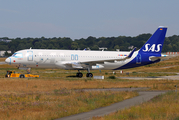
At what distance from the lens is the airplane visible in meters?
47.3

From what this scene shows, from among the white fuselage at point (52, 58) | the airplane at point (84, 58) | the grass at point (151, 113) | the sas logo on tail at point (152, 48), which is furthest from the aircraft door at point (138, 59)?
the grass at point (151, 113)

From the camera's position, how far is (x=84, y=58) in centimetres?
4966

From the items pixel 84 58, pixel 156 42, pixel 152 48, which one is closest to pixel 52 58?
pixel 84 58

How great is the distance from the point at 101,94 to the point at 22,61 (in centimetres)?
2346

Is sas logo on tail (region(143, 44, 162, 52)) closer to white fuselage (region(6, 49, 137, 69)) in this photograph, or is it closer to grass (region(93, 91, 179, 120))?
white fuselage (region(6, 49, 137, 69))

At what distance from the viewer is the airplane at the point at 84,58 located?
47312mm

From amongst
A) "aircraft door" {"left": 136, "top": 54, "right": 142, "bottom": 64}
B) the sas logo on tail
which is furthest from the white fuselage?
the sas logo on tail

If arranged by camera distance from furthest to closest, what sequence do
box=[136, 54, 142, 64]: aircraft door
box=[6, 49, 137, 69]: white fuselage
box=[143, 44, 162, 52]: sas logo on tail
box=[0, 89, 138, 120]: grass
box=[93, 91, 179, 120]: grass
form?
box=[143, 44, 162, 52]: sas logo on tail < box=[136, 54, 142, 64]: aircraft door < box=[6, 49, 137, 69]: white fuselage < box=[0, 89, 138, 120]: grass < box=[93, 91, 179, 120]: grass

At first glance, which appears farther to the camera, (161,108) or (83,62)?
(83,62)

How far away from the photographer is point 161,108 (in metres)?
19.7

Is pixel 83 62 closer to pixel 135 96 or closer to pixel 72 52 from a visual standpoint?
pixel 72 52

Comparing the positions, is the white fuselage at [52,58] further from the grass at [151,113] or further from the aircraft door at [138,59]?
the grass at [151,113]

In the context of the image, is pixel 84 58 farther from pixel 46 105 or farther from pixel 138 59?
pixel 46 105

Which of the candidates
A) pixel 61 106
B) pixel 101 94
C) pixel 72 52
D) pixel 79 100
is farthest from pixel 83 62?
pixel 61 106
